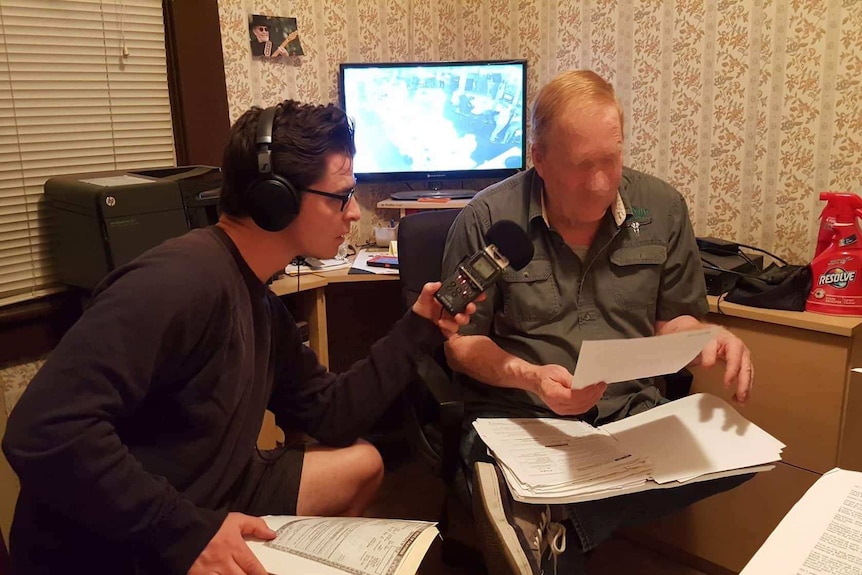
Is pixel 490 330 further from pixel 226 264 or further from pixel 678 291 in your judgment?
pixel 226 264

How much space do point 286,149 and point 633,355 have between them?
0.67 m

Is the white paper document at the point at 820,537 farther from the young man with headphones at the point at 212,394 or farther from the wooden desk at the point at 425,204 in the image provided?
the wooden desk at the point at 425,204

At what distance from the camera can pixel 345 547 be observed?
104 cm

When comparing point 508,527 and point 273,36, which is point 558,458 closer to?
point 508,527

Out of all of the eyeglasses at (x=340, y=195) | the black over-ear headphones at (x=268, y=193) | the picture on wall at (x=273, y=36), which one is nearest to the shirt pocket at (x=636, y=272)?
the eyeglasses at (x=340, y=195)

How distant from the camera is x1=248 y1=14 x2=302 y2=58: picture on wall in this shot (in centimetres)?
233

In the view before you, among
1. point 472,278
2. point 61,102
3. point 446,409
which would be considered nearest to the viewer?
point 472,278

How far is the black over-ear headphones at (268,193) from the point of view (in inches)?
44.2

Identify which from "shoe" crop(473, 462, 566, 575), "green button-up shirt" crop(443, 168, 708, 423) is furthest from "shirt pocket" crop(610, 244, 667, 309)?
"shoe" crop(473, 462, 566, 575)

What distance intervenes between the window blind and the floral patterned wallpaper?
31 centimetres

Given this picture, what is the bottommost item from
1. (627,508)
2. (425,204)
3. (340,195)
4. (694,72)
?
(627,508)

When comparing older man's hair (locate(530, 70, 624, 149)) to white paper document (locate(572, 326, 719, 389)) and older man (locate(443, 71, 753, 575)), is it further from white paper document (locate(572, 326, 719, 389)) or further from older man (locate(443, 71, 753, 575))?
white paper document (locate(572, 326, 719, 389))

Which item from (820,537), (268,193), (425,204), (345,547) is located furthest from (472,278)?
(425,204)

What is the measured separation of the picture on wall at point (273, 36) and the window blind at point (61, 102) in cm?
32
